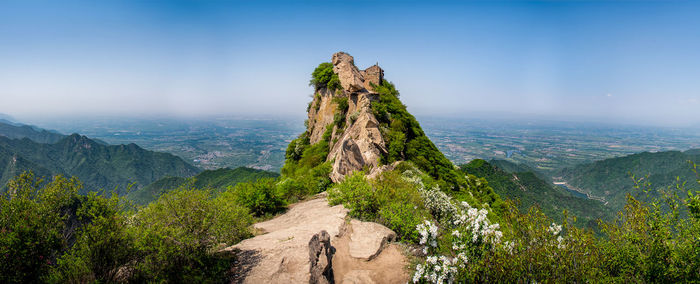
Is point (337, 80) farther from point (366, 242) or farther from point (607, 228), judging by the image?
point (607, 228)

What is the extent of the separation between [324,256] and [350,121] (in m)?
19.8

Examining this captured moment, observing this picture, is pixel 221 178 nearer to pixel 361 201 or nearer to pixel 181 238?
pixel 361 201

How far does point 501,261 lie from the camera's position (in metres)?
5.43

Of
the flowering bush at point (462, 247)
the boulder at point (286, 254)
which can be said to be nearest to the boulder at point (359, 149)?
the boulder at point (286, 254)

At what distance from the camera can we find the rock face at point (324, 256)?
271 inches

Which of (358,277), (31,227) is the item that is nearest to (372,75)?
(358,277)

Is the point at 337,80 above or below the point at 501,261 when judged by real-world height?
above

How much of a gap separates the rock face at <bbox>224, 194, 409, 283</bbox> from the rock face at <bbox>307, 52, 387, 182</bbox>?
879 centimetres

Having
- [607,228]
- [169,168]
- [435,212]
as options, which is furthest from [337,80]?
[169,168]

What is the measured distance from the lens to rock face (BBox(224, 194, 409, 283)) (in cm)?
689

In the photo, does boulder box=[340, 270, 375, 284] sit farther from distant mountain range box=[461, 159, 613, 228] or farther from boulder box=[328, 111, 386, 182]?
distant mountain range box=[461, 159, 613, 228]

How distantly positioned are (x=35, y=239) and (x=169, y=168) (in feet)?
755

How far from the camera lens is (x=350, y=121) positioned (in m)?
26.6

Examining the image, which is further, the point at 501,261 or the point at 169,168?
the point at 169,168
